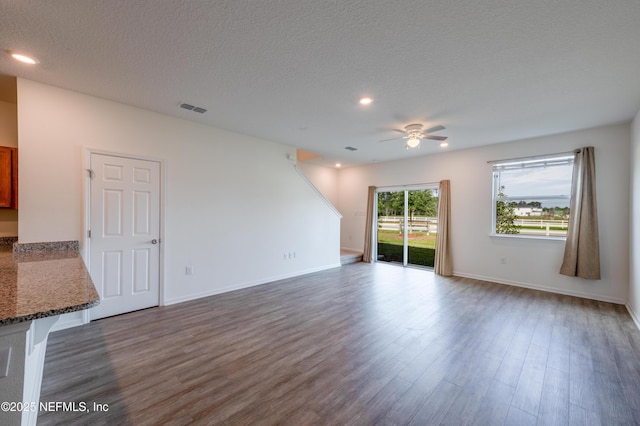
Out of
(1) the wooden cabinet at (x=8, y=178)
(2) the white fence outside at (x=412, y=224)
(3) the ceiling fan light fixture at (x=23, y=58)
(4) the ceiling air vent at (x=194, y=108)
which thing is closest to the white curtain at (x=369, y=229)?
(2) the white fence outside at (x=412, y=224)

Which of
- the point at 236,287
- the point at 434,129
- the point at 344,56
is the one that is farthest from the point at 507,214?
the point at 236,287

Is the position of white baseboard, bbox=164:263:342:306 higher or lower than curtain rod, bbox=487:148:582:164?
lower

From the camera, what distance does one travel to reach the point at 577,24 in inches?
75.6

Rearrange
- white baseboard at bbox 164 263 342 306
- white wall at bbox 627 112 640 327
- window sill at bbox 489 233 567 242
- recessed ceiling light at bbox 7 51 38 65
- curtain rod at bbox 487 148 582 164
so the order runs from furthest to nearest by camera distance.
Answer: window sill at bbox 489 233 567 242 < curtain rod at bbox 487 148 582 164 < white baseboard at bbox 164 263 342 306 < white wall at bbox 627 112 640 327 < recessed ceiling light at bbox 7 51 38 65

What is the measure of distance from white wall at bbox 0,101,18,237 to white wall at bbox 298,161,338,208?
5.36m

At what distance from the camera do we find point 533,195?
4984 millimetres

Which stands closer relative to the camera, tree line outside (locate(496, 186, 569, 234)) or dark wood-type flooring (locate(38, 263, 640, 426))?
dark wood-type flooring (locate(38, 263, 640, 426))

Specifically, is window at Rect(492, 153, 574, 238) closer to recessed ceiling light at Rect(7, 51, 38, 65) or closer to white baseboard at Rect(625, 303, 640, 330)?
white baseboard at Rect(625, 303, 640, 330)

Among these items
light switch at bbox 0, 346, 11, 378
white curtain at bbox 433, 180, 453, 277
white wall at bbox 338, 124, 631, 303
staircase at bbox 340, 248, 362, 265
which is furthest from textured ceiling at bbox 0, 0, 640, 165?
staircase at bbox 340, 248, 362, 265

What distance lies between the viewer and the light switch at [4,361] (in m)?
0.97

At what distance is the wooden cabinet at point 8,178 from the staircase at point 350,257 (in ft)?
19.3

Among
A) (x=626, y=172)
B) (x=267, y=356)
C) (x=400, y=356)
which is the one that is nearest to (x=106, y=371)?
(x=267, y=356)

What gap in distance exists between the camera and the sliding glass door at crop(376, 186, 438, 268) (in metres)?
6.50

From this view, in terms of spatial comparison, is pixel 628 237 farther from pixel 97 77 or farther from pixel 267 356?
pixel 97 77
